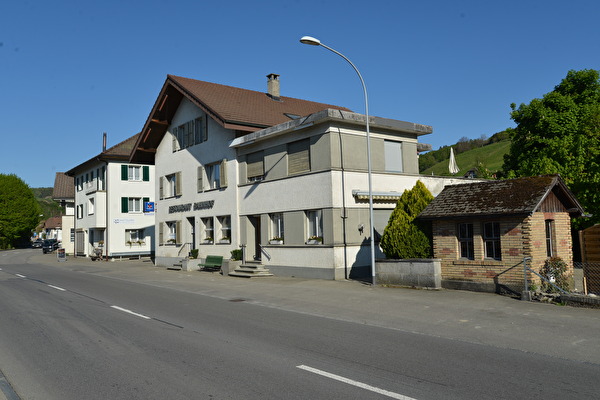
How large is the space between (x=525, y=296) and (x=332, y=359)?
26.0 ft

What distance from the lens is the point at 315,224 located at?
68.5 ft

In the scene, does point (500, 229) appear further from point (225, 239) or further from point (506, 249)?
point (225, 239)

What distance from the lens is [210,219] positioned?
27656 mm

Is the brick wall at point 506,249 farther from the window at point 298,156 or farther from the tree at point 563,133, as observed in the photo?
the tree at point 563,133

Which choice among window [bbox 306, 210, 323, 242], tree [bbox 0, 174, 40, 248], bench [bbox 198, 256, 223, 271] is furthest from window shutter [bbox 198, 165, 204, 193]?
tree [bbox 0, 174, 40, 248]

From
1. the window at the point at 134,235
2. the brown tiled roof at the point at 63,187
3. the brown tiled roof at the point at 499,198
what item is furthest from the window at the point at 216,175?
A: the brown tiled roof at the point at 63,187

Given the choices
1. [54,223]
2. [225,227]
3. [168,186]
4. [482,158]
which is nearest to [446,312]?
[225,227]

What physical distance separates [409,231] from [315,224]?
524 cm

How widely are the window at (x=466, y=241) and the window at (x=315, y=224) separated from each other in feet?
20.7

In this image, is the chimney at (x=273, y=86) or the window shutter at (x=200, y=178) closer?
the window shutter at (x=200, y=178)

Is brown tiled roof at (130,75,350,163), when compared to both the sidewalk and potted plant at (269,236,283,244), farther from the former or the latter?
the sidewalk

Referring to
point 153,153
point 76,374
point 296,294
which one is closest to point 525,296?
point 296,294

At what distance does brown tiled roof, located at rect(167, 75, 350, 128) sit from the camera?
2489 cm

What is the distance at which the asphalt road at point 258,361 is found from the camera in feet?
19.2
